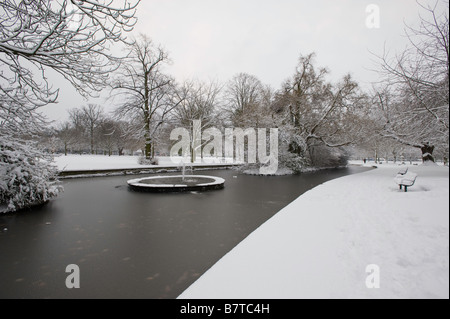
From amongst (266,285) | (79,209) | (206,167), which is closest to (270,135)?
(206,167)

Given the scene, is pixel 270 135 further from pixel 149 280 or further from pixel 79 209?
pixel 149 280

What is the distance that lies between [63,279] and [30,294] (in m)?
0.39

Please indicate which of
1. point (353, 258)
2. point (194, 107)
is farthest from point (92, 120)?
point (353, 258)

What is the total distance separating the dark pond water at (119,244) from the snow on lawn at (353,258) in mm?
641

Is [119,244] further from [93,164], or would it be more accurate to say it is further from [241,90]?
[241,90]

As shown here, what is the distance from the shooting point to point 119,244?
441 centimetres

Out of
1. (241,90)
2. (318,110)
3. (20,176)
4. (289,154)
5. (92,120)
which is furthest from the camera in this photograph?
(92,120)

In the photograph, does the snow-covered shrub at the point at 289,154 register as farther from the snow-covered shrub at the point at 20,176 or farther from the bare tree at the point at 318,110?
the snow-covered shrub at the point at 20,176

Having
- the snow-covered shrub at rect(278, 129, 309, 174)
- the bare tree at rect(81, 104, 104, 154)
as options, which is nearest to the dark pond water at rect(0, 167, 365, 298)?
the snow-covered shrub at rect(278, 129, 309, 174)

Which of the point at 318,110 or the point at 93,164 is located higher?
the point at 318,110

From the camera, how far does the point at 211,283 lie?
2.90 metres

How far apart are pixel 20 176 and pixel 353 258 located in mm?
9220

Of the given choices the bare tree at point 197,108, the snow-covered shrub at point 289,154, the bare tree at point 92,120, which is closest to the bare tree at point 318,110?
the snow-covered shrub at point 289,154

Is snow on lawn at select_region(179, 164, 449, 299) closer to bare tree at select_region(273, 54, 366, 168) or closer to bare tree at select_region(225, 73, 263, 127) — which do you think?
bare tree at select_region(273, 54, 366, 168)
